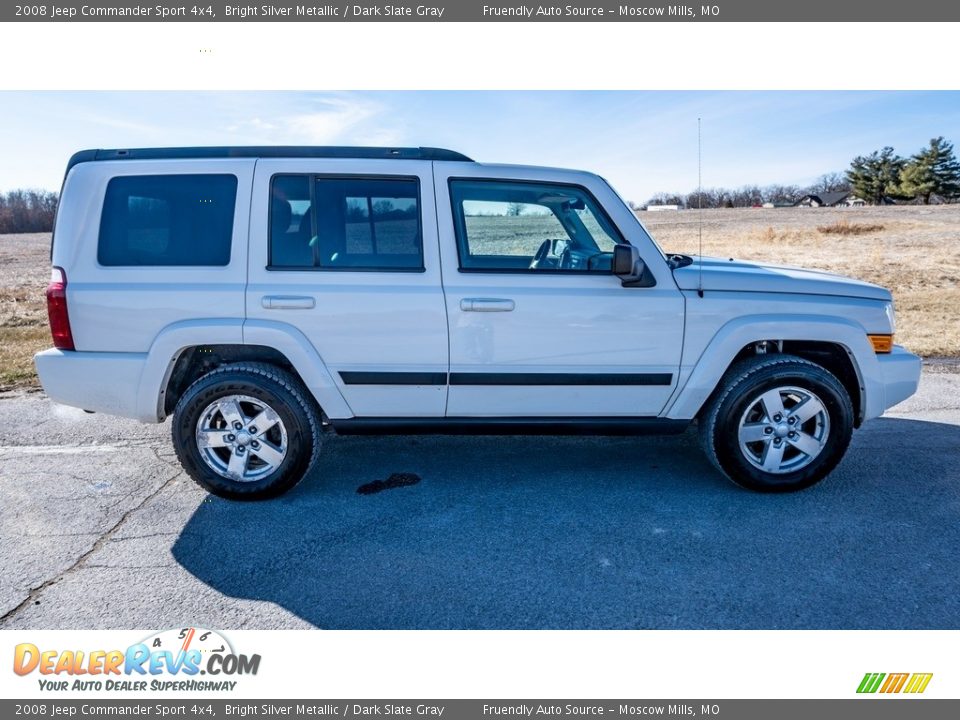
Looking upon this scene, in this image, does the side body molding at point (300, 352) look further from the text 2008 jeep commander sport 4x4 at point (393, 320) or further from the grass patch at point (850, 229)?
the grass patch at point (850, 229)

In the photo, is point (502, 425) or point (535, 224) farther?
point (535, 224)

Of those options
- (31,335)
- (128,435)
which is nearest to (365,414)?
(128,435)

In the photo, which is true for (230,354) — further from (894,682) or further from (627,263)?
(894,682)

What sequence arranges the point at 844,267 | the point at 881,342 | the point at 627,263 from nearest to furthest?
the point at 627,263
the point at 881,342
the point at 844,267

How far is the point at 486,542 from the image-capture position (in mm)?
3391

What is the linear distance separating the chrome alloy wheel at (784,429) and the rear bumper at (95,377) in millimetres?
3507

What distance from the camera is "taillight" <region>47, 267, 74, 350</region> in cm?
371

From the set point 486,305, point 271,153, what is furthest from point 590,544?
point 271,153

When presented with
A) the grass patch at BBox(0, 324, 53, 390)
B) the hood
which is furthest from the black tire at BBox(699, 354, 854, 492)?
the grass patch at BBox(0, 324, 53, 390)

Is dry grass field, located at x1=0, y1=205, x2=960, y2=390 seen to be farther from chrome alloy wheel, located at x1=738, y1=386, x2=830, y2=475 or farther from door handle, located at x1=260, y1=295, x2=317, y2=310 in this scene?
door handle, located at x1=260, y1=295, x2=317, y2=310

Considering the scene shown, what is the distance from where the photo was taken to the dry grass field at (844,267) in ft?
26.7

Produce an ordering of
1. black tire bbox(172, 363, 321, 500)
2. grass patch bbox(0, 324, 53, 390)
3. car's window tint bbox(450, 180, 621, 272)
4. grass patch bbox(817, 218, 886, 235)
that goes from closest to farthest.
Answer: black tire bbox(172, 363, 321, 500) < car's window tint bbox(450, 180, 621, 272) < grass patch bbox(0, 324, 53, 390) < grass patch bbox(817, 218, 886, 235)

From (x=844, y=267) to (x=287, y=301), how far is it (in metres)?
14.4

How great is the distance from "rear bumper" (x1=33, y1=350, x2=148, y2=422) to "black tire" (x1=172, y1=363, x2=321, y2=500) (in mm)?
291
